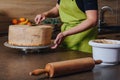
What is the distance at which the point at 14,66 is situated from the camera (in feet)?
3.95

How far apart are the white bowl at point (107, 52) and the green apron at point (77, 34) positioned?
535mm

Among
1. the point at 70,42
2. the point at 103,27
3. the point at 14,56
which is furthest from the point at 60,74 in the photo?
the point at 103,27

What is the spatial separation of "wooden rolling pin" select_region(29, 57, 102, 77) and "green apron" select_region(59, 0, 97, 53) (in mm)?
634

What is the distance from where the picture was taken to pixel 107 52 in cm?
118

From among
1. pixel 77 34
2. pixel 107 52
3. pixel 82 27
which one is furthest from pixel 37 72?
pixel 77 34

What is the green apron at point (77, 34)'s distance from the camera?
69.0 inches

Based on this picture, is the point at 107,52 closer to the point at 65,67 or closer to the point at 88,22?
the point at 65,67

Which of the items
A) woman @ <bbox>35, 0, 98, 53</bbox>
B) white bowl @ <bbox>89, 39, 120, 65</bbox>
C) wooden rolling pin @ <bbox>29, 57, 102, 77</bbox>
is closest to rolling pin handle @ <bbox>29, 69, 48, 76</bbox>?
wooden rolling pin @ <bbox>29, 57, 102, 77</bbox>

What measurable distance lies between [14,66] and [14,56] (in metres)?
0.21

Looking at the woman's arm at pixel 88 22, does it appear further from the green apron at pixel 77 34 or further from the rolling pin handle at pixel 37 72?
the rolling pin handle at pixel 37 72

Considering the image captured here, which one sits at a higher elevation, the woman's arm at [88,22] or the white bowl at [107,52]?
A: the woman's arm at [88,22]

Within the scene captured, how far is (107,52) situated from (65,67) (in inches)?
8.9

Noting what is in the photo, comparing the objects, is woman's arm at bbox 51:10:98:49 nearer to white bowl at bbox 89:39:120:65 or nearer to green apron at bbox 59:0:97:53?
green apron at bbox 59:0:97:53

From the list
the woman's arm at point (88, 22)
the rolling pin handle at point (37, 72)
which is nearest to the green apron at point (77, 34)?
the woman's arm at point (88, 22)
